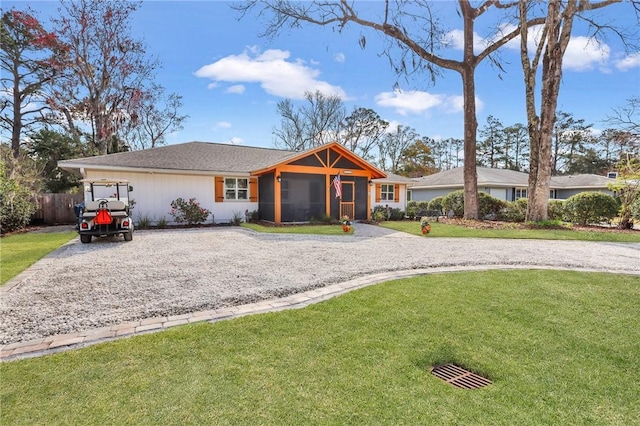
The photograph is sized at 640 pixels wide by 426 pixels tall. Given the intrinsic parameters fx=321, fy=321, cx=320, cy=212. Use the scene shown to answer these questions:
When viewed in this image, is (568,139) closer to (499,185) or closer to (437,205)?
(499,185)

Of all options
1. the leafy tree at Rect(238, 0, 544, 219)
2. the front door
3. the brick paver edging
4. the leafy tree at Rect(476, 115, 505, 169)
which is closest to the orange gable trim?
the front door

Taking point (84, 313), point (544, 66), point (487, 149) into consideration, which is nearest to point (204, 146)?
point (84, 313)

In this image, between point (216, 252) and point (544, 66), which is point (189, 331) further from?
point (544, 66)

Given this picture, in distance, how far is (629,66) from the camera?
13781mm

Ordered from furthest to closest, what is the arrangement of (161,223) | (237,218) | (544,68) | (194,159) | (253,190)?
(253,190)
(194,159)
(237,218)
(544,68)
(161,223)

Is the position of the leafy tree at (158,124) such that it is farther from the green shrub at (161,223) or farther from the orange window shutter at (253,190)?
the green shrub at (161,223)

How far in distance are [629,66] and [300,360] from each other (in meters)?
19.0

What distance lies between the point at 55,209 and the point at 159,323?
51.7 ft

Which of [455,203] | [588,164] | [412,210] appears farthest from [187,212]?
[588,164]

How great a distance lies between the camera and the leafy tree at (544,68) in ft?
41.7

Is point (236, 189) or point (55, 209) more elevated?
point (236, 189)

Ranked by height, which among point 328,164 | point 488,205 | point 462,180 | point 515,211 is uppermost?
point 328,164

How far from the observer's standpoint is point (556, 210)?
1557 centimetres

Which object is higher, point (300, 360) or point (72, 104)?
point (72, 104)
